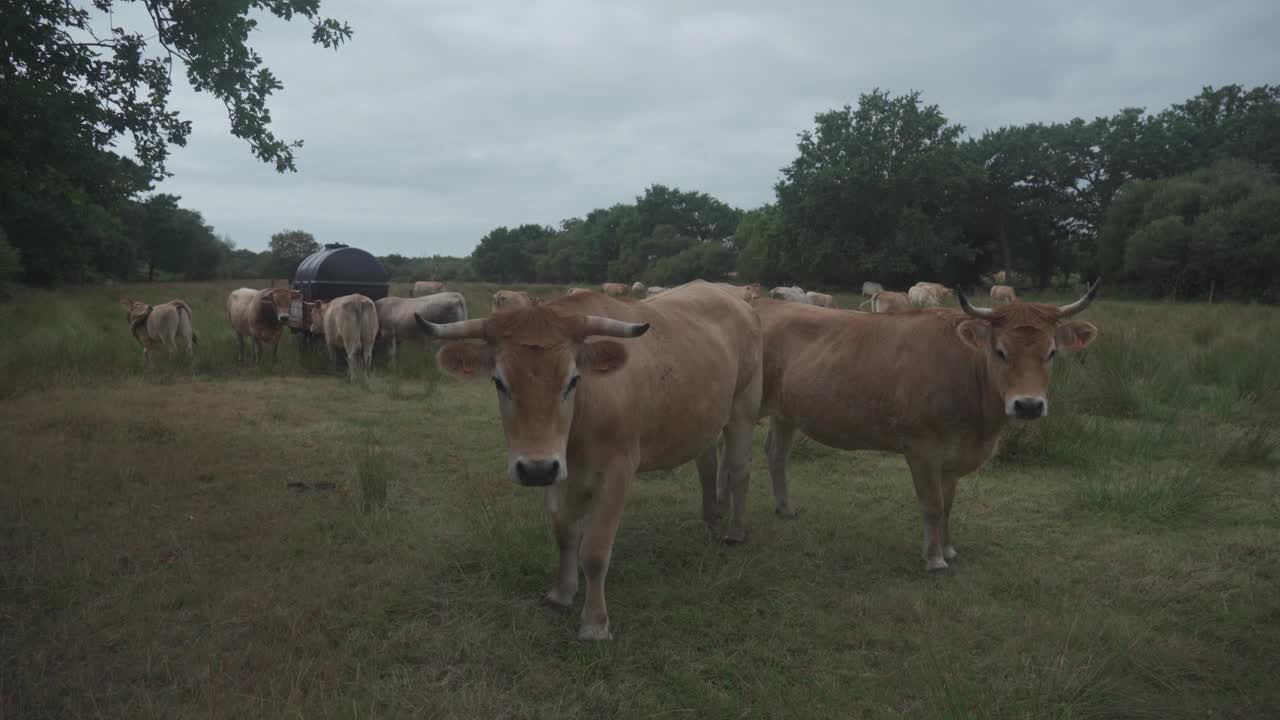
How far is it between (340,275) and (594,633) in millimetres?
16183

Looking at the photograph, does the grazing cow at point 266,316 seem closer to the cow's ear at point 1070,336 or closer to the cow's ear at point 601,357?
the cow's ear at point 601,357

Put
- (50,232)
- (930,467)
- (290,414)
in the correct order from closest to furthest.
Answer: (930,467), (290,414), (50,232)

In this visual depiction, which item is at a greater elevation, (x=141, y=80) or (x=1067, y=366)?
(x=141, y=80)

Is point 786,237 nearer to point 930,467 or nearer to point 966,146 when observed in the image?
point 966,146

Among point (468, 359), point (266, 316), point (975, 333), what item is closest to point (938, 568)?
point (975, 333)

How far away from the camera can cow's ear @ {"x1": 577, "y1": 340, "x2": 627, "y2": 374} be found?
11.8ft

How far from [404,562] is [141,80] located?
5497 mm

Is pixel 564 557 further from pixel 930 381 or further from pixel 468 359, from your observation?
pixel 930 381

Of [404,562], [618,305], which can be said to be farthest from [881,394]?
[404,562]

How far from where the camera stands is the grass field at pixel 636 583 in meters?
3.28

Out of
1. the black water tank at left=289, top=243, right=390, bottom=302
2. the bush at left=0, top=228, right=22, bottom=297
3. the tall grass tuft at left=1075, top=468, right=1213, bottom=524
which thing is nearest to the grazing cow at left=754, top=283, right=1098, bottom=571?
the tall grass tuft at left=1075, top=468, right=1213, bottom=524

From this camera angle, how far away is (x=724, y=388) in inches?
193

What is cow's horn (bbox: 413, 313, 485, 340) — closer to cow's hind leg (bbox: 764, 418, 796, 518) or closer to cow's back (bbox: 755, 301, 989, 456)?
cow's back (bbox: 755, 301, 989, 456)

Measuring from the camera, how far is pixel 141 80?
6777 millimetres
